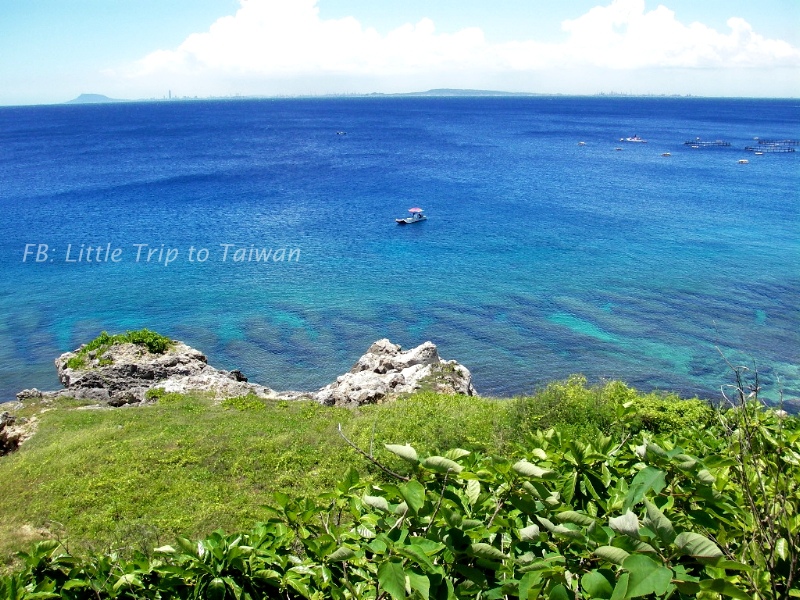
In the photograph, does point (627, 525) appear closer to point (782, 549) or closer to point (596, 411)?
point (782, 549)

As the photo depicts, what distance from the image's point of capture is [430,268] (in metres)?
55.7

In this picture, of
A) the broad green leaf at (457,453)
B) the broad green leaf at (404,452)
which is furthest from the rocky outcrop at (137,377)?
the broad green leaf at (404,452)

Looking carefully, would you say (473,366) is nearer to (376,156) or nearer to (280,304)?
(280,304)

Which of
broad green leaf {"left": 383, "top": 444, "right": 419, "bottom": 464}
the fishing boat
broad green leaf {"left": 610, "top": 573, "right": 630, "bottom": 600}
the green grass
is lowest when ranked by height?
the green grass

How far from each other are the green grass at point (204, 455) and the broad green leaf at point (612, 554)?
10494mm

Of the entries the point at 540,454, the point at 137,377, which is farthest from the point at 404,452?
the point at 137,377

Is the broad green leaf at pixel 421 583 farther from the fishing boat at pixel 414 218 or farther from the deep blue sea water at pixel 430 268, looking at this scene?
the fishing boat at pixel 414 218

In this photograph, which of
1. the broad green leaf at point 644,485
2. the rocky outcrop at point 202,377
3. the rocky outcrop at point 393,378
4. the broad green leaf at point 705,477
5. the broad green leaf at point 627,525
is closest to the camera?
the broad green leaf at point 627,525

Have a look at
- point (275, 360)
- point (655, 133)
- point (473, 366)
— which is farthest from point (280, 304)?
point (655, 133)

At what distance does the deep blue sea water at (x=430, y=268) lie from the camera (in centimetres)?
3988

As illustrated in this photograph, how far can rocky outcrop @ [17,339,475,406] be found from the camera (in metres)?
29.4

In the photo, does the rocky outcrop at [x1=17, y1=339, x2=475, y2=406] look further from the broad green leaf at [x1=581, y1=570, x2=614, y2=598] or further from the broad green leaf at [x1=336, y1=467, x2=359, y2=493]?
the broad green leaf at [x1=581, y1=570, x2=614, y2=598]

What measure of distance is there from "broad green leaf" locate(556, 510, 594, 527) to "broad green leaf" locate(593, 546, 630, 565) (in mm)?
583

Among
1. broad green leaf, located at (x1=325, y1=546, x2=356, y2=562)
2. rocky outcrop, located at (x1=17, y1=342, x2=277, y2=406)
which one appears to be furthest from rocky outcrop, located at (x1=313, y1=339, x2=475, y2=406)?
broad green leaf, located at (x1=325, y1=546, x2=356, y2=562)
